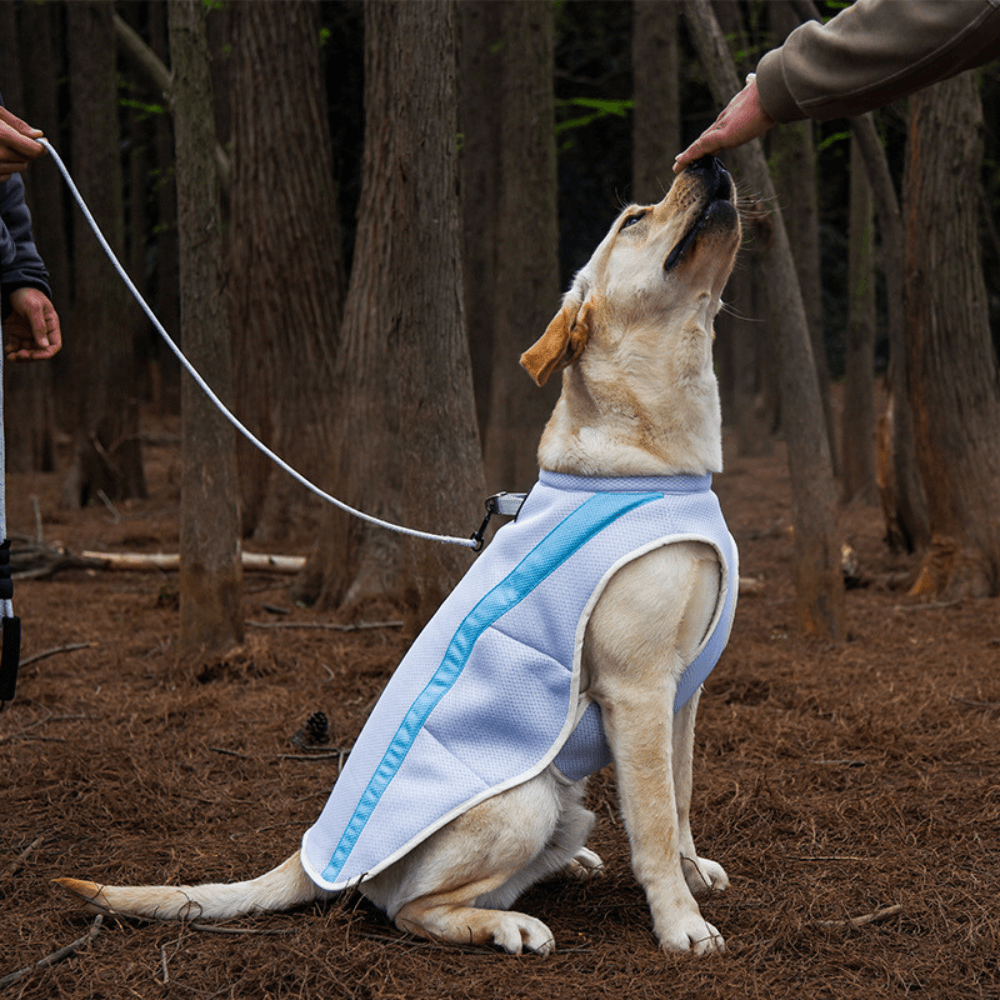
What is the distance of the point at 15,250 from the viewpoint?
132 inches

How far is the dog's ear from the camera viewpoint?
10.1 ft

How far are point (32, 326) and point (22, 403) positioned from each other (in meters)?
13.0

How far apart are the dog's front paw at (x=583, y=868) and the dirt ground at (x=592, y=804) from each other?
38mm

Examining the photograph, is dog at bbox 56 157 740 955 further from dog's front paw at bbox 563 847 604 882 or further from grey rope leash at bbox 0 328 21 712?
grey rope leash at bbox 0 328 21 712

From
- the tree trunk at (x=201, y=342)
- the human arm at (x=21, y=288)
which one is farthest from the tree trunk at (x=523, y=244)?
the human arm at (x=21, y=288)

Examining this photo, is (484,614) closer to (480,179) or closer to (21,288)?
(21,288)

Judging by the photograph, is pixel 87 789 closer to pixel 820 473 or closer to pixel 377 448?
pixel 377 448

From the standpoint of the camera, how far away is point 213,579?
591cm

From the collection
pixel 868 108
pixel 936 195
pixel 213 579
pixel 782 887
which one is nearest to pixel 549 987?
pixel 782 887

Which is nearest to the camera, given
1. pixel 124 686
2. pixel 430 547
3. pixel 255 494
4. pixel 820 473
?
pixel 430 547

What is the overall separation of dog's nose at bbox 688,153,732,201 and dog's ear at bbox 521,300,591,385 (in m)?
0.50

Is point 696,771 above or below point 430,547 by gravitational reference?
below

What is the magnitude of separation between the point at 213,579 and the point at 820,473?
373 centimetres

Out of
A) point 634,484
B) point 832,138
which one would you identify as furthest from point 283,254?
point 634,484
